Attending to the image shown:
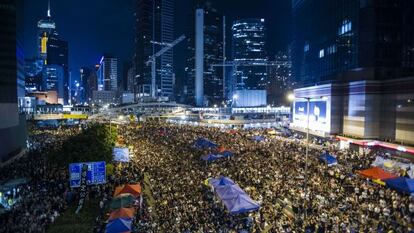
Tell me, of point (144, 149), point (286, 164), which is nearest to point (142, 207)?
point (286, 164)

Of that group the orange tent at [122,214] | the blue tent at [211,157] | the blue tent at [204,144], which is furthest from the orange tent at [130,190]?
the blue tent at [204,144]

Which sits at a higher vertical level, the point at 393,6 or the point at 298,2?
the point at 298,2

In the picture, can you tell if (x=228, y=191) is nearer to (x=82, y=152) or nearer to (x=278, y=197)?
(x=278, y=197)

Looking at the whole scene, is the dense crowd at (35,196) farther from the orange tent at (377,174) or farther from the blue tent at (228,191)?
the orange tent at (377,174)

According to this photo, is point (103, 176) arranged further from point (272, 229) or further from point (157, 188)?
point (272, 229)

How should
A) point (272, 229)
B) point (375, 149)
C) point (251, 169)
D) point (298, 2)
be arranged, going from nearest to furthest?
point (272, 229) → point (251, 169) → point (375, 149) → point (298, 2)

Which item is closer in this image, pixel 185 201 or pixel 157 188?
pixel 185 201
